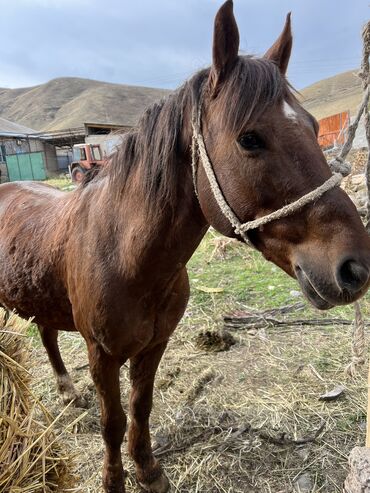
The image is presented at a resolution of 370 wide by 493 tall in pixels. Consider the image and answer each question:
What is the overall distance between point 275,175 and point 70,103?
117 m

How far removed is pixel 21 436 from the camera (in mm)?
1467

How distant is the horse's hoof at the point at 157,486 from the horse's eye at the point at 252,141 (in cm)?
221

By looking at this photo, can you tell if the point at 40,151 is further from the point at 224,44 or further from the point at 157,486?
the point at 224,44

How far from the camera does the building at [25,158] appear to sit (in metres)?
32.2

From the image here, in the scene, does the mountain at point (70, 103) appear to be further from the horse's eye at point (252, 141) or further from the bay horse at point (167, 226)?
the horse's eye at point (252, 141)

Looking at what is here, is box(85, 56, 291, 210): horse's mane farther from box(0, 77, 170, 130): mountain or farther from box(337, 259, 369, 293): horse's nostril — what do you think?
box(0, 77, 170, 130): mountain

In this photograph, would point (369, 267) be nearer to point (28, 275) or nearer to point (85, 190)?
point (85, 190)

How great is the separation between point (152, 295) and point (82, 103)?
109 metres

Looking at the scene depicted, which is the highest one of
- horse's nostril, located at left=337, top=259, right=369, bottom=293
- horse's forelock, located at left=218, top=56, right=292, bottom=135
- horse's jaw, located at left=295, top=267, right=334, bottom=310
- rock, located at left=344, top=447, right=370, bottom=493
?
horse's forelock, located at left=218, top=56, right=292, bottom=135

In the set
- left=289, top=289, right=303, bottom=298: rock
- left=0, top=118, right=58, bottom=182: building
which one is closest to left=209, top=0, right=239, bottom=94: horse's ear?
left=289, top=289, right=303, bottom=298: rock

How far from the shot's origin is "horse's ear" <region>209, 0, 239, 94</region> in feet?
4.45

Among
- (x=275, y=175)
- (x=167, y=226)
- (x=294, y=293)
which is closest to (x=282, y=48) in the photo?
(x=275, y=175)

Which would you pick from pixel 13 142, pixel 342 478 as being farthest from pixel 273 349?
pixel 13 142

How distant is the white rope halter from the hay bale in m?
1.02
